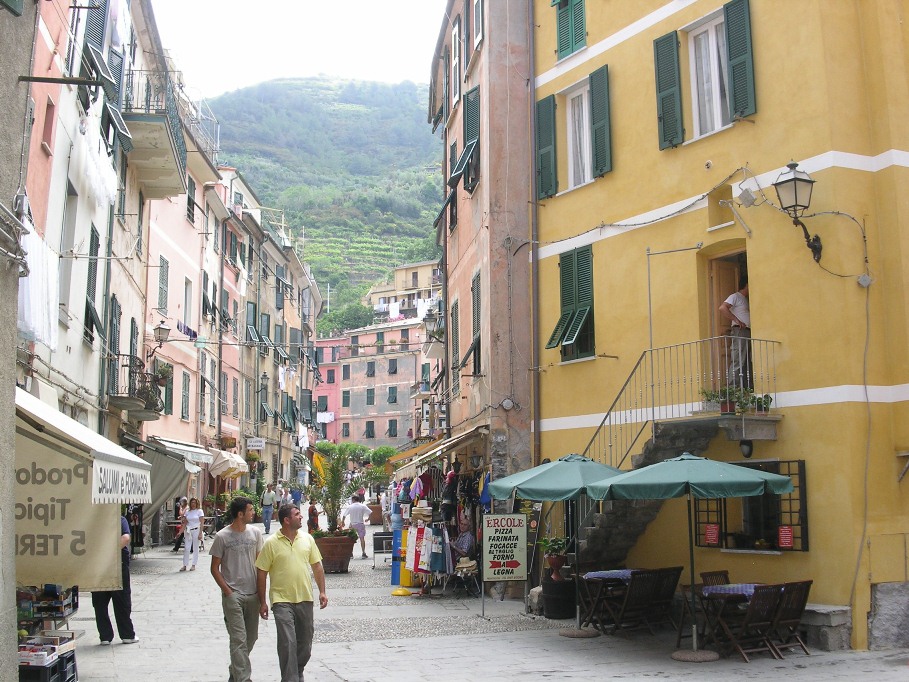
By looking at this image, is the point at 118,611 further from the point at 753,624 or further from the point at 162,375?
the point at 162,375

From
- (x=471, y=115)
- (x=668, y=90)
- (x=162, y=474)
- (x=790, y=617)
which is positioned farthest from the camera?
(x=162, y=474)

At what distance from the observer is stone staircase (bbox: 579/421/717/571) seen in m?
12.8

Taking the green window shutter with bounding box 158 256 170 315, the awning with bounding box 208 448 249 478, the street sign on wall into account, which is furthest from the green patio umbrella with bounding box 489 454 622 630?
the awning with bounding box 208 448 249 478

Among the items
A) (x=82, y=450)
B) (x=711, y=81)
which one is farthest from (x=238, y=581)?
(x=711, y=81)

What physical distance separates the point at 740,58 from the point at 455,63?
10203mm

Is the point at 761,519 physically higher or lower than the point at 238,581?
higher

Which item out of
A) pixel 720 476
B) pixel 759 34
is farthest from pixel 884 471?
pixel 759 34

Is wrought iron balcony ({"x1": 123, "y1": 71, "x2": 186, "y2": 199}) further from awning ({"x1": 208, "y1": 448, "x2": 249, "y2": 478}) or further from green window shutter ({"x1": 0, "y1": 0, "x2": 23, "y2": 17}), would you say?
green window shutter ({"x1": 0, "y1": 0, "x2": 23, "y2": 17})

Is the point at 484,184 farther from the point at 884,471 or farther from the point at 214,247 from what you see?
the point at 214,247

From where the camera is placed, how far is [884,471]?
1153 cm

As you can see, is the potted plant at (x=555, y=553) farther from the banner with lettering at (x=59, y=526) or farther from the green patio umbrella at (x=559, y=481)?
the banner with lettering at (x=59, y=526)

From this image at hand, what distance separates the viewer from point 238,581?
29.0ft

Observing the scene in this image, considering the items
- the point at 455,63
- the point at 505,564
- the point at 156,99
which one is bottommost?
the point at 505,564

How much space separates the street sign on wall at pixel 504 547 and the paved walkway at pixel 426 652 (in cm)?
64
